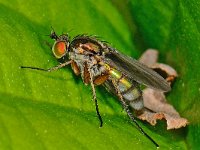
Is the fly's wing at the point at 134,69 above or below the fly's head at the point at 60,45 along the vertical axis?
below

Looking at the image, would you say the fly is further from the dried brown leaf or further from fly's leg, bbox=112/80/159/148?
the dried brown leaf

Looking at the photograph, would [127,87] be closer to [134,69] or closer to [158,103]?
[134,69]

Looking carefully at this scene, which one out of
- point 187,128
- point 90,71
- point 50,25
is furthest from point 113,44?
point 187,128

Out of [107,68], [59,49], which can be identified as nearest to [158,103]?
[107,68]

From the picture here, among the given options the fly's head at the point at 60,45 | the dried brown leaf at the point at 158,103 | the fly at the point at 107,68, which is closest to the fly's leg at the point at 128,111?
the fly at the point at 107,68

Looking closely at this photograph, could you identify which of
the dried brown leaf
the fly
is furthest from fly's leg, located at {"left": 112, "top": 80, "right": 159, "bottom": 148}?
the dried brown leaf

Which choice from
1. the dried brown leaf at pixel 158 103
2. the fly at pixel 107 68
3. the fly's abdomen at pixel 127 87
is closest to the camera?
the dried brown leaf at pixel 158 103

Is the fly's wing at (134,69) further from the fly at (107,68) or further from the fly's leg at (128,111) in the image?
the fly's leg at (128,111)
